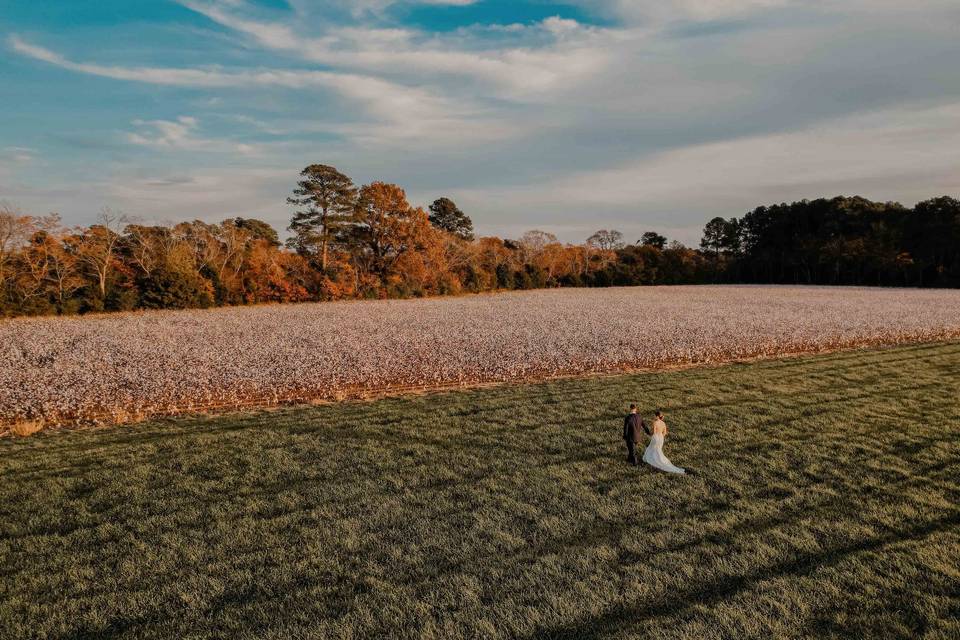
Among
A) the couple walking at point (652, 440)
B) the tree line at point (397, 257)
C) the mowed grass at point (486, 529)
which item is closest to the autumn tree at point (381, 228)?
the tree line at point (397, 257)

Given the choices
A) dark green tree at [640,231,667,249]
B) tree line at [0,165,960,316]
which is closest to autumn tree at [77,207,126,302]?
tree line at [0,165,960,316]

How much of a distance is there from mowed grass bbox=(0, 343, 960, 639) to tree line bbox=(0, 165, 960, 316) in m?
39.5

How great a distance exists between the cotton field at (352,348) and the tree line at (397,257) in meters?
6.91

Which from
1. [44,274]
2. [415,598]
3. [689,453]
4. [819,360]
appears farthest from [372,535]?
[44,274]

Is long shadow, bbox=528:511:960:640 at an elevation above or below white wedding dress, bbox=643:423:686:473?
below

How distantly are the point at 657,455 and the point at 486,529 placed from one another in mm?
3605

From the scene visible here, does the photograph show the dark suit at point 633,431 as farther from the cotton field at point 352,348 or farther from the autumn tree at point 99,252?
the autumn tree at point 99,252

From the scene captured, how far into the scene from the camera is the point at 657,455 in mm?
8914

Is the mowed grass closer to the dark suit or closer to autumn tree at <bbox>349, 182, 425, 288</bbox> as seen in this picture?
the dark suit

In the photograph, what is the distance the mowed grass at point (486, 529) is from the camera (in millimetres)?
5270

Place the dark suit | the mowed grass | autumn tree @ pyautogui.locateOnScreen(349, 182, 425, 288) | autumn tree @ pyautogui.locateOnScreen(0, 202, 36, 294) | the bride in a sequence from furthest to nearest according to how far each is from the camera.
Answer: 1. autumn tree @ pyautogui.locateOnScreen(349, 182, 425, 288)
2. autumn tree @ pyautogui.locateOnScreen(0, 202, 36, 294)
3. the dark suit
4. the bride
5. the mowed grass

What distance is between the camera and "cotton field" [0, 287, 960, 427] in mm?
15532

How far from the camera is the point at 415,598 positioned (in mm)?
5555

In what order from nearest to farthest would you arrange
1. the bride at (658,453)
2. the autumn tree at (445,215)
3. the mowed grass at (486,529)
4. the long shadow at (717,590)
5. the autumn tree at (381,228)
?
the long shadow at (717,590)
the mowed grass at (486,529)
the bride at (658,453)
the autumn tree at (381,228)
the autumn tree at (445,215)
